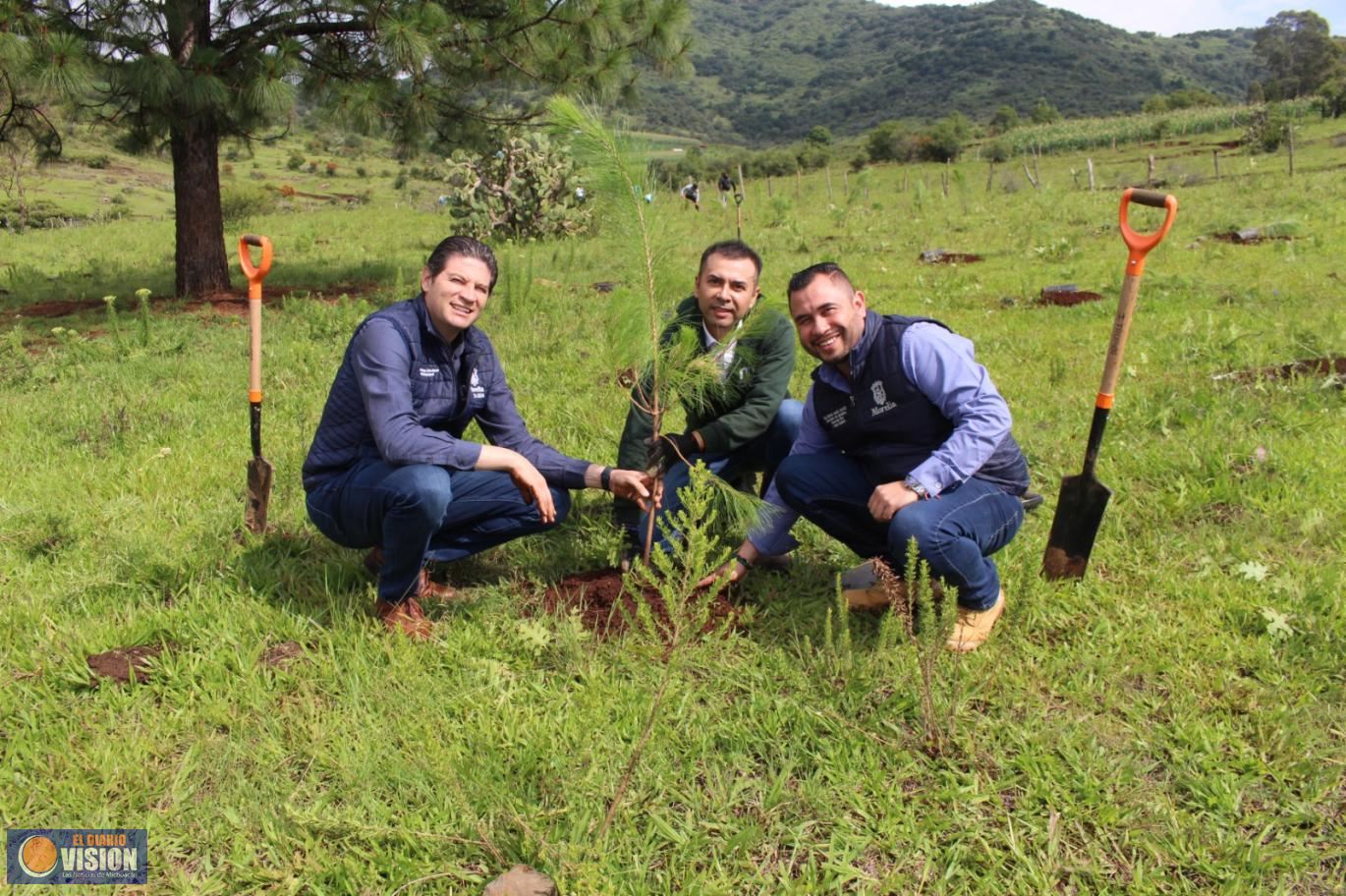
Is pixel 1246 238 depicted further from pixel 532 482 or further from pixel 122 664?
pixel 122 664

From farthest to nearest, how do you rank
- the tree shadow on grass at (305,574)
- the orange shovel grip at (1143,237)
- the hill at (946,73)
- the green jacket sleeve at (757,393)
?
the hill at (946,73) < the green jacket sleeve at (757,393) < the tree shadow on grass at (305,574) < the orange shovel grip at (1143,237)

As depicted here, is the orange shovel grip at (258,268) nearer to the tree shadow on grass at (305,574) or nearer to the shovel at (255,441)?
the shovel at (255,441)

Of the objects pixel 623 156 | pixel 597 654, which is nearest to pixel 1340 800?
pixel 597 654

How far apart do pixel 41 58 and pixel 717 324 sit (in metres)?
5.68

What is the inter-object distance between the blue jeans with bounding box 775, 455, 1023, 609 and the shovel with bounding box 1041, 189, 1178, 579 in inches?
11.9

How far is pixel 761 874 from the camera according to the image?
6.12ft

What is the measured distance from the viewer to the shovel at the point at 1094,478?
256 centimetres

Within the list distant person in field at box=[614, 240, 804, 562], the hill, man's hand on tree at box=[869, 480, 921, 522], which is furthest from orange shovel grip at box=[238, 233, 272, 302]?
the hill

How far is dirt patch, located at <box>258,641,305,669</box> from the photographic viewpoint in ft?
8.39

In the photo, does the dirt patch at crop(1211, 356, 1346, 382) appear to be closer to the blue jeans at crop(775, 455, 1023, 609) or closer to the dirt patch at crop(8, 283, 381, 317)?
the blue jeans at crop(775, 455, 1023, 609)

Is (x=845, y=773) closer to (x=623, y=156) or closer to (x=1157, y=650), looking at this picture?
(x=1157, y=650)

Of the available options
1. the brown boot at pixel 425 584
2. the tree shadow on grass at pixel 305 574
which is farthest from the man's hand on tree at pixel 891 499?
the tree shadow on grass at pixel 305 574

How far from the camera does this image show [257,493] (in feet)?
10.7

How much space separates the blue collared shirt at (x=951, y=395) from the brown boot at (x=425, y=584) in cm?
117
